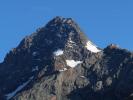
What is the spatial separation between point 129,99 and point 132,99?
172 cm

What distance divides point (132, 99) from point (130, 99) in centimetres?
130

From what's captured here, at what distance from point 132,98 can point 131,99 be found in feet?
3.50

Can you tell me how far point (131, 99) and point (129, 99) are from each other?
96 cm

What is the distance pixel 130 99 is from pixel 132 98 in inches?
29.7

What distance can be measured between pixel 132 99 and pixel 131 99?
2.53ft

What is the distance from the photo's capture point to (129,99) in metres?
167

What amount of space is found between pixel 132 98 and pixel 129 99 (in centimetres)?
78

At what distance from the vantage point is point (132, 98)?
167 meters

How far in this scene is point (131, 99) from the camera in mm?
165750
